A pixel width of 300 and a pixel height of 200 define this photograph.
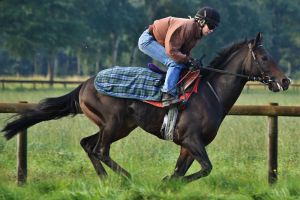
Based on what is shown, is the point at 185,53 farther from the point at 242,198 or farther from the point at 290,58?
the point at 290,58

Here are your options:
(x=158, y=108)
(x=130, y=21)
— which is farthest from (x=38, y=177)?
(x=130, y=21)

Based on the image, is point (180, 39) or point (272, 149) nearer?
point (180, 39)

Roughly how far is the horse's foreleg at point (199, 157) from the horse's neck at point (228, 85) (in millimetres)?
643

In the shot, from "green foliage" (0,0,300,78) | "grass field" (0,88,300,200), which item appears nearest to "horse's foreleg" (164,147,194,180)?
"grass field" (0,88,300,200)

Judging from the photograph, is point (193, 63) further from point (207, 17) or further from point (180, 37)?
point (207, 17)

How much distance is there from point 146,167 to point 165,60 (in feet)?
6.59

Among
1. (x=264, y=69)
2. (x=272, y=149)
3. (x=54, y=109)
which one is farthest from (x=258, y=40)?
(x=54, y=109)

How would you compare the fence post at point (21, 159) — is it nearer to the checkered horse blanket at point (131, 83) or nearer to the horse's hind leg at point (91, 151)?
the horse's hind leg at point (91, 151)

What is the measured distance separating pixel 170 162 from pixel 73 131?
2.92 metres

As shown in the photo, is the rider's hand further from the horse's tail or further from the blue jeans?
the horse's tail

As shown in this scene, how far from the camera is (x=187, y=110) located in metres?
8.03

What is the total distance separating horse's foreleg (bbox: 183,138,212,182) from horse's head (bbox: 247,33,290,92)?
3.55 feet

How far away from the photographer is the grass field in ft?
22.6

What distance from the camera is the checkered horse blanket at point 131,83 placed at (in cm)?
819
